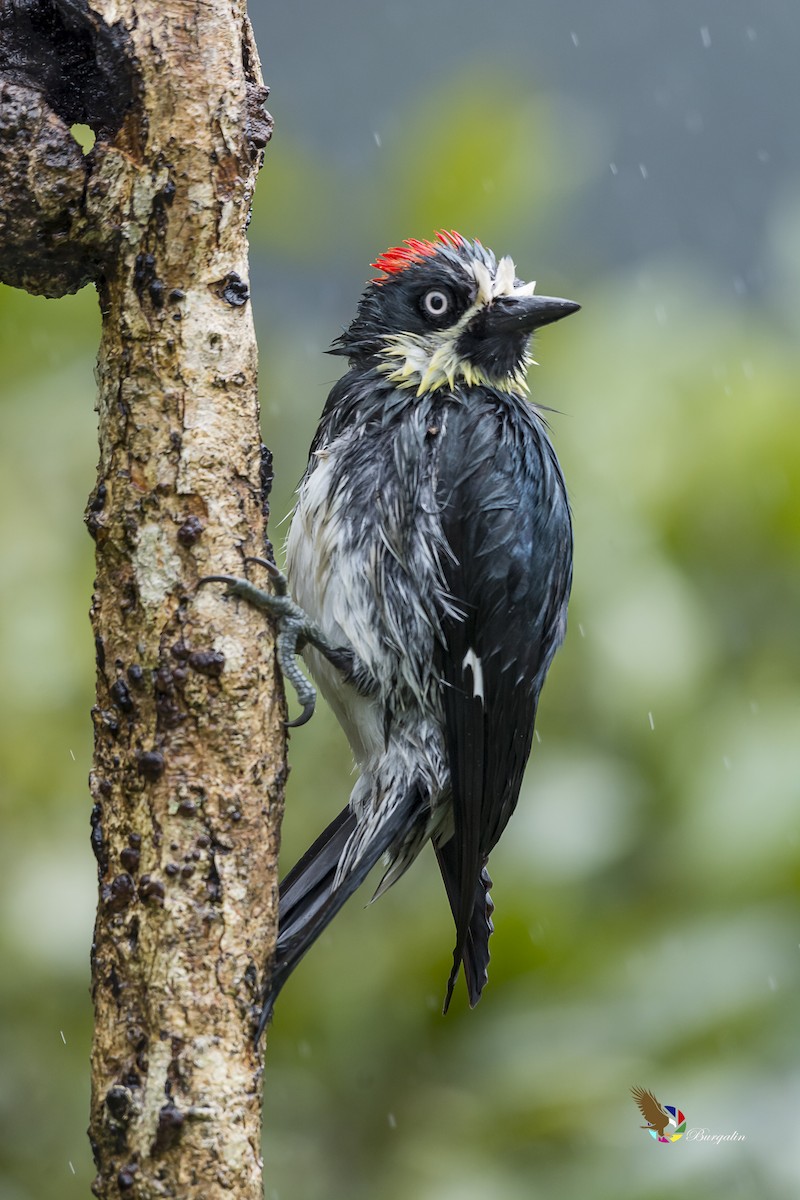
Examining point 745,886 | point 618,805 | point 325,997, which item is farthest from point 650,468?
point 325,997

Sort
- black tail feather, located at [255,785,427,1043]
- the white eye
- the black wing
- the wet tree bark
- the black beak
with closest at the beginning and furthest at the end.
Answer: the wet tree bark → black tail feather, located at [255,785,427,1043] → the black wing → the black beak → the white eye

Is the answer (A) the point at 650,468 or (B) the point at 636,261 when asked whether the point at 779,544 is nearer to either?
(A) the point at 650,468

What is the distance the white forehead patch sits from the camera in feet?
8.80

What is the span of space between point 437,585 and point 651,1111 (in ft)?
3.18

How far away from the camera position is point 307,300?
3.24m

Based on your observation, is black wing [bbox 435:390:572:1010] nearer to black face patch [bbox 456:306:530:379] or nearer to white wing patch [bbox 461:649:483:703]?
white wing patch [bbox 461:649:483:703]

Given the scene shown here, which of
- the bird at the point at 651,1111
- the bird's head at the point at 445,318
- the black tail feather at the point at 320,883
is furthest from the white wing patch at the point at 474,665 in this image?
the bird at the point at 651,1111

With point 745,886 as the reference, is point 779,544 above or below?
above

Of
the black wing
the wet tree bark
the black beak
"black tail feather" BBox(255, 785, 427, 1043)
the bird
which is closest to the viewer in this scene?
the wet tree bark

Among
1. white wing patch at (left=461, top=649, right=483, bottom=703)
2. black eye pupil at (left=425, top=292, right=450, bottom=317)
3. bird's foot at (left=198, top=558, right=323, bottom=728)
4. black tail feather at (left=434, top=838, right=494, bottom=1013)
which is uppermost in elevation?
black eye pupil at (left=425, top=292, right=450, bottom=317)

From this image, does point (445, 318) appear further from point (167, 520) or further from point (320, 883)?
point (320, 883)

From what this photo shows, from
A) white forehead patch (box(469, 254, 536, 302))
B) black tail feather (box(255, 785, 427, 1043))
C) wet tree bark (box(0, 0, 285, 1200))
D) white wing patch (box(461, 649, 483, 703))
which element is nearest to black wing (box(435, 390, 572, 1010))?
white wing patch (box(461, 649, 483, 703))

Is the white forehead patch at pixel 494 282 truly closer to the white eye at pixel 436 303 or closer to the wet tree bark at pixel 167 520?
the white eye at pixel 436 303

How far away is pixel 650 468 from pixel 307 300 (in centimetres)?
96
